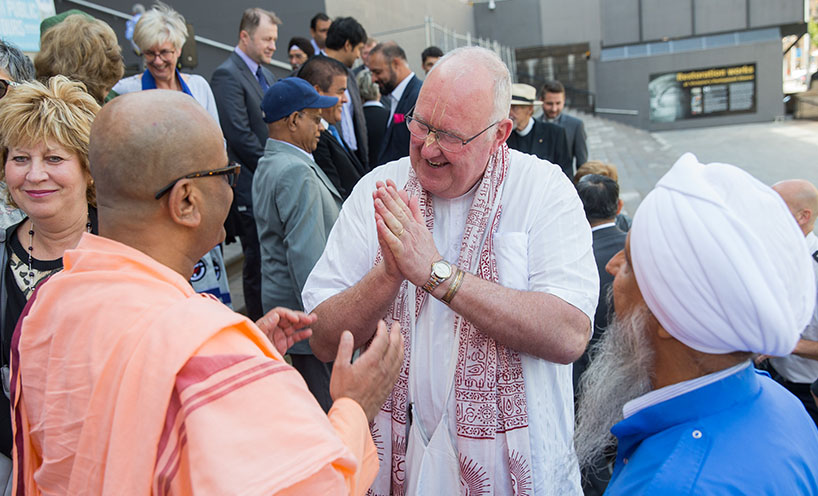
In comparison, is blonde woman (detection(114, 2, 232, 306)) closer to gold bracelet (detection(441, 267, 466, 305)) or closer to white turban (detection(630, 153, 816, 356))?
gold bracelet (detection(441, 267, 466, 305))

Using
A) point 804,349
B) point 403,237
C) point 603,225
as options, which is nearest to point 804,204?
point 804,349

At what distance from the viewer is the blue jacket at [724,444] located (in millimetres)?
1251

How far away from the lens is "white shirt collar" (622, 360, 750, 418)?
1.39 meters

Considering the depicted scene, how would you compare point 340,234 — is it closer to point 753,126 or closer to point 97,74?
point 97,74

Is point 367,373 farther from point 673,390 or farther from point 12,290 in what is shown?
point 12,290

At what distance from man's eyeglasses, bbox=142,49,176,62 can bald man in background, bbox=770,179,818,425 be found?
425 centimetres

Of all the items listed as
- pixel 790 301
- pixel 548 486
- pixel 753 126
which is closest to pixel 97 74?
pixel 548 486

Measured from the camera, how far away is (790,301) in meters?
1.32

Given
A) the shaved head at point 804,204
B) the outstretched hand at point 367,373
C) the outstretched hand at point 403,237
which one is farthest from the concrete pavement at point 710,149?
the outstretched hand at point 367,373

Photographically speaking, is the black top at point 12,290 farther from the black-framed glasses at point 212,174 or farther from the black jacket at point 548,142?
the black jacket at point 548,142

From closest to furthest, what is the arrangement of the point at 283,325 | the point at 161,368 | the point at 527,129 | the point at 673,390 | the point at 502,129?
the point at 161,368 < the point at 673,390 < the point at 283,325 < the point at 502,129 < the point at 527,129

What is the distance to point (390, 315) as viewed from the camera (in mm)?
2270

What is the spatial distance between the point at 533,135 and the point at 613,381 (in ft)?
16.2

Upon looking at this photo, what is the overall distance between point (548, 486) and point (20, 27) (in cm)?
565
